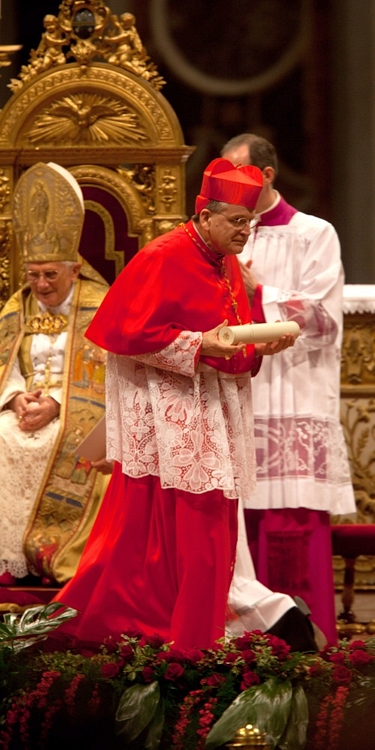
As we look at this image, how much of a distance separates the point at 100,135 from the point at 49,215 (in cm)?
58

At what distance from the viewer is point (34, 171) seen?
271 inches

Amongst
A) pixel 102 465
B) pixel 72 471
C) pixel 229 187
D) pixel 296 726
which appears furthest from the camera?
pixel 72 471

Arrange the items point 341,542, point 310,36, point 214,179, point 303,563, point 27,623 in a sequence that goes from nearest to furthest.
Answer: point 27,623 < point 214,179 < point 303,563 < point 341,542 < point 310,36

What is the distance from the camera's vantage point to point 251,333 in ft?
15.9

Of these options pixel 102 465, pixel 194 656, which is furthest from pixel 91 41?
pixel 194 656

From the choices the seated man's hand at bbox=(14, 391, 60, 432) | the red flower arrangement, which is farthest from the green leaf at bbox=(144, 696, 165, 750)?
the seated man's hand at bbox=(14, 391, 60, 432)

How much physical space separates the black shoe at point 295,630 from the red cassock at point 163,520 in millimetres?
678

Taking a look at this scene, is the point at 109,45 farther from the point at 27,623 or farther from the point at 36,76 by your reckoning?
the point at 27,623

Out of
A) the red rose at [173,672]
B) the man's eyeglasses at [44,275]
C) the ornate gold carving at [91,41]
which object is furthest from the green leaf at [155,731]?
the ornate gold carving at [91,41]

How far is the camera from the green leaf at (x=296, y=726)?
3.93 m

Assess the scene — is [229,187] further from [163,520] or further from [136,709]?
[136,709]

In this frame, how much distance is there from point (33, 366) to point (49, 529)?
29.8 inches

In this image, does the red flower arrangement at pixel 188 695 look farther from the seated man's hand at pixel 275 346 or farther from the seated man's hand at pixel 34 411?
the seated man's hand at pixel 34 411

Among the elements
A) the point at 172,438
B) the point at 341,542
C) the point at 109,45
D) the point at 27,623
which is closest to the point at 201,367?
the point at 172,438
